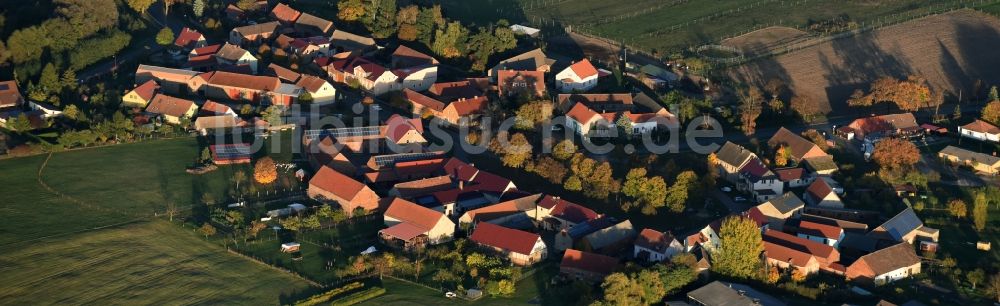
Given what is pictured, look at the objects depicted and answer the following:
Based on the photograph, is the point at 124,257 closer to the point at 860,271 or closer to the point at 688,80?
the point at 860,271

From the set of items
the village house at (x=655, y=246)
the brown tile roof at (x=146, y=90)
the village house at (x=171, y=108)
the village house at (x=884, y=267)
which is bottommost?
the village house at (x=884, y=267)

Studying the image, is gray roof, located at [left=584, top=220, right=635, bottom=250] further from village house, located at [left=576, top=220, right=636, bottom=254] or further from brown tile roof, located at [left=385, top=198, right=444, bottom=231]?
brown tile roof, located at [left=385, top=198, right=444, bottom=231]

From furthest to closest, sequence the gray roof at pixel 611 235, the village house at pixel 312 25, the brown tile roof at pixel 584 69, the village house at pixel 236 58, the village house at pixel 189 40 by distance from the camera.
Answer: the village house at pixel 312 25 < the village house at pixel 189 40 < the village house at pixel 236 58 < the brown tile roof at pixel 584 69 < the gray roof at pixel 611 235

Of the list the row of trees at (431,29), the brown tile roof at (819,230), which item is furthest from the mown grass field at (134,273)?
the row of trees at (431,29)

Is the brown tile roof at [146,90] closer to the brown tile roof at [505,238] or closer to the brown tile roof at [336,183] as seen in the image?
the brown tile roof at [336,183]

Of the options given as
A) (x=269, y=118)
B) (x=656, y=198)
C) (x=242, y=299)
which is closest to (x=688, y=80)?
(x=656, y=198)

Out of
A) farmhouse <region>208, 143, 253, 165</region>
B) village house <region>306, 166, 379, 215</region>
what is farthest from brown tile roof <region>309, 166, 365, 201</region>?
farmhouse <region>208, 143, 253, 165</region>
